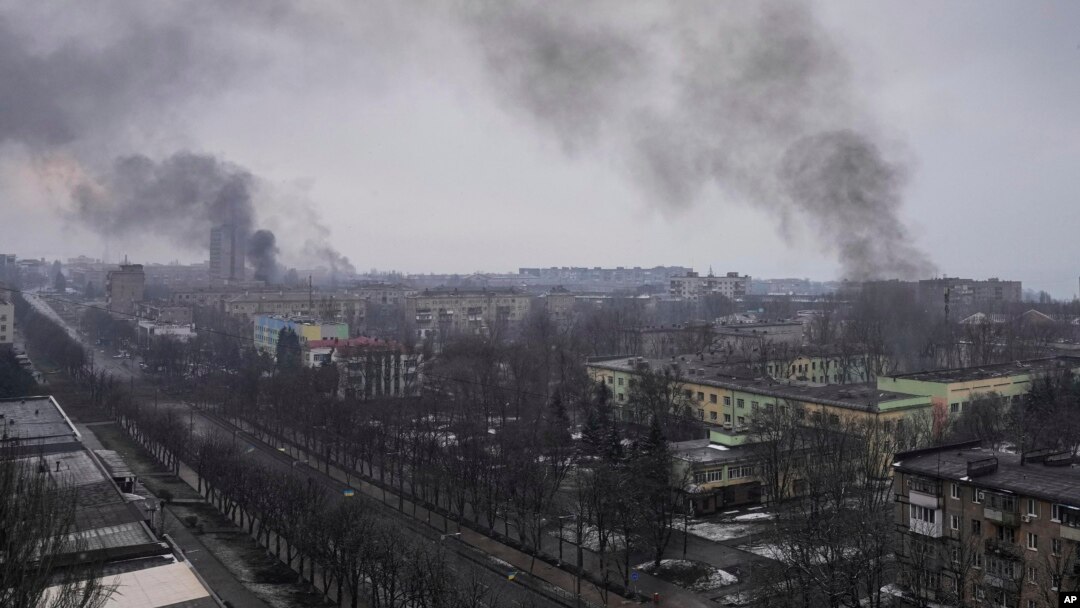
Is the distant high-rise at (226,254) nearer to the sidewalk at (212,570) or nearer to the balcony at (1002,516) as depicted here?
the sidewalk at (212,570)

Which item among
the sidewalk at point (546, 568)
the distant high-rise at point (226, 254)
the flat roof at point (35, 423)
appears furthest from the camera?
the distant high-rise at point (226, 254)

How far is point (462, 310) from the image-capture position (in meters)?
41.7

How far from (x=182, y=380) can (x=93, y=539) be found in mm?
16888

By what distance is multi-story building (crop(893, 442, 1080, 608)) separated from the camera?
6418mm

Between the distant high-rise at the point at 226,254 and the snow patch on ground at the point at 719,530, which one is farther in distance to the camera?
the distant high-rise at the point at 226,254

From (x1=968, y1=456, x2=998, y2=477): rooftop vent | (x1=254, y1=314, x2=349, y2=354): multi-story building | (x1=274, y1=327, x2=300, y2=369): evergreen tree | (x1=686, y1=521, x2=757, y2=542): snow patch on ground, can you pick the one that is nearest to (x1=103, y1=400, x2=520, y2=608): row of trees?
(x1=686, y1=521, x2=757, y2=542): snow patch on ground

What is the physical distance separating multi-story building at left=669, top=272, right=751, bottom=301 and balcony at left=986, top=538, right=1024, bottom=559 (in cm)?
4995

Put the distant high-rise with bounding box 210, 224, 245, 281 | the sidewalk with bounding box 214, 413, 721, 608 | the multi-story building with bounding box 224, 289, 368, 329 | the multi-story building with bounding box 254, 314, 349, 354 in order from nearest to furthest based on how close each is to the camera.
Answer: the sidewalk with bounding box 214, 413, 721, 608
the multi-story building with bounding box 254, 314, 349, 354
the multi-story building with bounding box 224, 289, 368, 329
the distant high-rise with bounding box 210, 224, 245, 281

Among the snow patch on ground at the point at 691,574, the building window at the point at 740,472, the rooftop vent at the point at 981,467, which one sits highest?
the rooftop vent at the point at 981,467

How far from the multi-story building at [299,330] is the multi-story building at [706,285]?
3344 cm

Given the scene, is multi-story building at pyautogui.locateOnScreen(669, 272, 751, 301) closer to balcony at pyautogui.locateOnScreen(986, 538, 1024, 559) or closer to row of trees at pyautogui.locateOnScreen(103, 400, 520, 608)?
row of trees at pyautogui.locateOnScreen(103, 400, 520, 608)

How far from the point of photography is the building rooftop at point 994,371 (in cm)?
1446

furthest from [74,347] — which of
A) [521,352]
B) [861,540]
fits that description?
[861,540]

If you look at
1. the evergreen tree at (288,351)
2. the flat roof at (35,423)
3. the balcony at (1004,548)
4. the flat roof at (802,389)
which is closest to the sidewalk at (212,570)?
the flat roof at (35,423)
